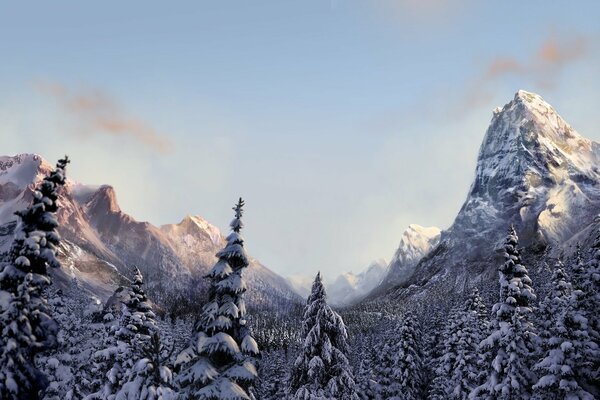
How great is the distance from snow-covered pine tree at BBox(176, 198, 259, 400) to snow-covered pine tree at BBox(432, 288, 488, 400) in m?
27.9

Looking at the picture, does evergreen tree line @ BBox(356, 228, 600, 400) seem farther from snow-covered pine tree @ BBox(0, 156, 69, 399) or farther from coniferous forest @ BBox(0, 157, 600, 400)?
snow-covered pine tree @ BBox(0, 156, 69, 399)

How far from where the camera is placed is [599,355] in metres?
26.0

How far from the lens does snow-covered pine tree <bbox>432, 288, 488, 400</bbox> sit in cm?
4056

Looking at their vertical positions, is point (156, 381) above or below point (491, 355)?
below

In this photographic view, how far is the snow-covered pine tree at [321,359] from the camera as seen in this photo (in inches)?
906

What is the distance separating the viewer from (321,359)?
77.2ft

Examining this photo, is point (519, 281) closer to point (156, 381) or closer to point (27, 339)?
point (156, 381)

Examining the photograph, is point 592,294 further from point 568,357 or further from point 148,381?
point 148,381

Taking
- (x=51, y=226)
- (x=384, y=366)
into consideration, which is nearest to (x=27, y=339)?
(x=51, y=226)

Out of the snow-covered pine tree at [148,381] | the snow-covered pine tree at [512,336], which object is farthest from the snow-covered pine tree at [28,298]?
the snow-covered pine tree at [512,336]

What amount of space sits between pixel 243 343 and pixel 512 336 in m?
17.9

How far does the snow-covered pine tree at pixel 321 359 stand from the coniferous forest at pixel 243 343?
0.17 ft

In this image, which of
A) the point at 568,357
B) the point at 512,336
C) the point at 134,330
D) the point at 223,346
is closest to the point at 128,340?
the point at 134,330

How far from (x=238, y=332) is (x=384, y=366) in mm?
35005
